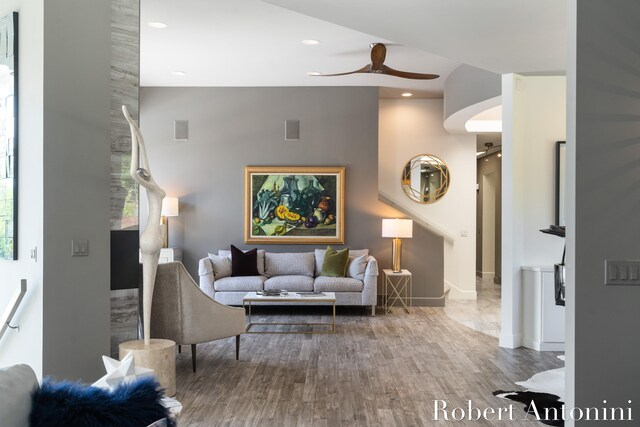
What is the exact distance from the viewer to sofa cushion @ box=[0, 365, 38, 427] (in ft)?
5.48

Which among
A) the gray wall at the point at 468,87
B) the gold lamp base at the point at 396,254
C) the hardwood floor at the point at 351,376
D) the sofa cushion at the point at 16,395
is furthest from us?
the gold lamp base at the point at 396,254

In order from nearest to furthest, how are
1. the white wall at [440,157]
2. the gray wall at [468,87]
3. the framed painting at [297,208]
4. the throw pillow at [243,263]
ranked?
the gray wall at [468,87], the throw pillow at [243,263], the framed painting at [297,208], the white wall at [440,157]

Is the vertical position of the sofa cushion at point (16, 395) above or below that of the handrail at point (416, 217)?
below

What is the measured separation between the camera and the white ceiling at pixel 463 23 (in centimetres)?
398

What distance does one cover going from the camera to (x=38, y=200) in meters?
3.65

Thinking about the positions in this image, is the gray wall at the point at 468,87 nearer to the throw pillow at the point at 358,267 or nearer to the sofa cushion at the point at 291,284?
the throw pillow at the point at 358,267

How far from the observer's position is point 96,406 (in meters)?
1.91

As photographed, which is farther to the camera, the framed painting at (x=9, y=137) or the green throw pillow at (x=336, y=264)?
the green throw pillow at (x=336, y=264)

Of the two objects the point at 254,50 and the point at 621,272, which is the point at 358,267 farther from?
the point at 621,272

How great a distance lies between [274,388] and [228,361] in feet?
3.41

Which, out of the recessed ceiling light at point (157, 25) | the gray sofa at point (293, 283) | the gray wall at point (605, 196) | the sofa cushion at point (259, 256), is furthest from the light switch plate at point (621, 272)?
the sofa cushion at point (259, 256)

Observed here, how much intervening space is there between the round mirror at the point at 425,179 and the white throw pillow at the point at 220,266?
3152 mm

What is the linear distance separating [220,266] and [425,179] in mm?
3626

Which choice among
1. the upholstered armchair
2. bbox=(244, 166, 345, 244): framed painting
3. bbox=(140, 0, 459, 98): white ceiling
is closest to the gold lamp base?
bbox=(244, 166, 345, 244): framed painting
